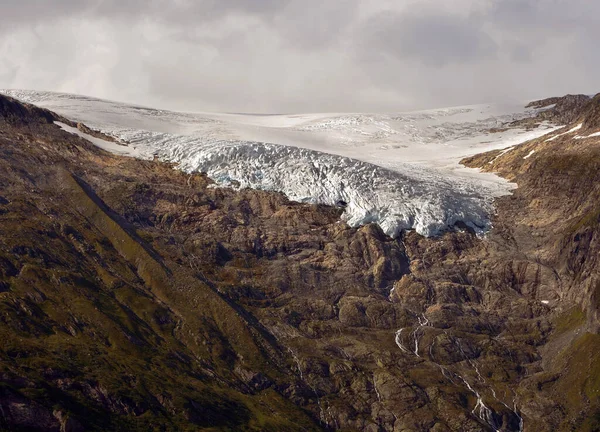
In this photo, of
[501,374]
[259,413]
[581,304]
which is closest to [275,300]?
[259,413]

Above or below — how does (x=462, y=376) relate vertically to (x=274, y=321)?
below

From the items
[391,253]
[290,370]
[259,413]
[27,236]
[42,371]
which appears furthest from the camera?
[391,253]

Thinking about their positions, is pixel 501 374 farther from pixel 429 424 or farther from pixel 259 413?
pixel 259 413

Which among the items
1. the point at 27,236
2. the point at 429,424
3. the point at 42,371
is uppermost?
the point at 27,236

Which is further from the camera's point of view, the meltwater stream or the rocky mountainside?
the meltwater stream

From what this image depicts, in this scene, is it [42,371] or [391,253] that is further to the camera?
[391,253]

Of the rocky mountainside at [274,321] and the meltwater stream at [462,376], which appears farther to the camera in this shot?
the meltwater stream at [462,376]

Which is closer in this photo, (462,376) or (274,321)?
(462,376)

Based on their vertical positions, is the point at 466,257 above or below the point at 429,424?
above
